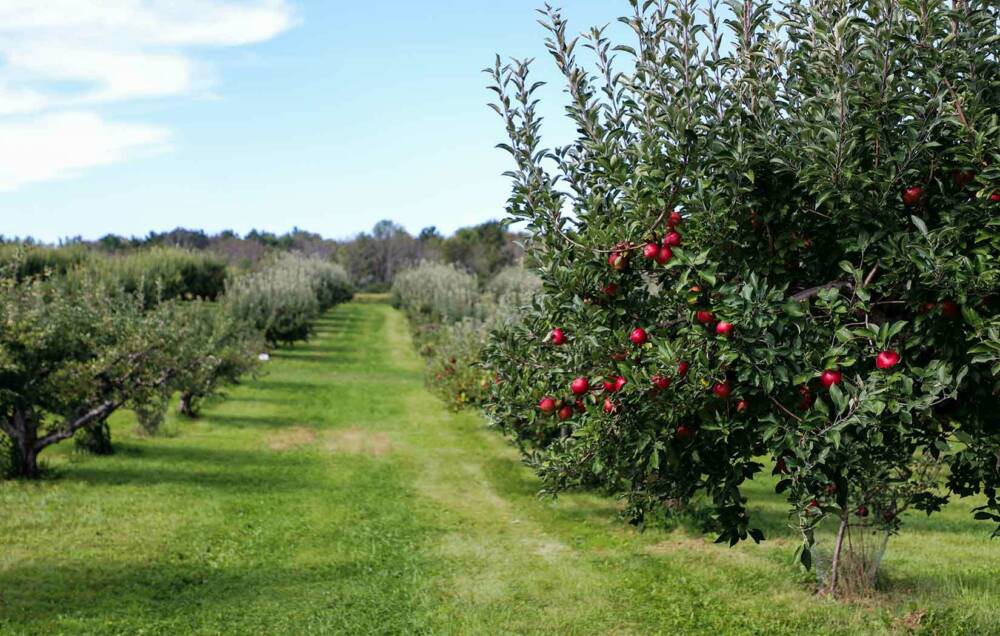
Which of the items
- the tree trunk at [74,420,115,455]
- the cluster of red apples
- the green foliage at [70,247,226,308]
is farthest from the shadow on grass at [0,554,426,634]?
the green foliage at [70,247,226,308]

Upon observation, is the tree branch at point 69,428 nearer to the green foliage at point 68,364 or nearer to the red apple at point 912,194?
the green foliage at point 68,364

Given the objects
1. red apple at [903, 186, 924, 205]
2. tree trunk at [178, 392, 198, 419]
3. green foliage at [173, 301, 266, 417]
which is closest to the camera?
red apple at [903, 186, 924, 205]

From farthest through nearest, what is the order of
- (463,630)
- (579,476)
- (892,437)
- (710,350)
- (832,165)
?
(463,630) → (579,476) → (892,437) → (710,350) → (832,165)

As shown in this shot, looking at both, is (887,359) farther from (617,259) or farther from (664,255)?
(617,259)

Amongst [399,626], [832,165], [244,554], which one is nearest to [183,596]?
[244,554]

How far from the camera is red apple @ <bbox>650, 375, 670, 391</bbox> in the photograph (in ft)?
16.3

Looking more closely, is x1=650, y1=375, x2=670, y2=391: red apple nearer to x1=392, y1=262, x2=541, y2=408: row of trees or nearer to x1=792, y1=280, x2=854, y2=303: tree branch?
x1=792, y1=280, x2=854, y2=303: tree branch

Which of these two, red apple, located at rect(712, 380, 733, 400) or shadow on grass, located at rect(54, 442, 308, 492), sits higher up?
red apple, located at rect(712, 380, 733, 400)

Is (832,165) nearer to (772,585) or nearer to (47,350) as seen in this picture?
(772,585)

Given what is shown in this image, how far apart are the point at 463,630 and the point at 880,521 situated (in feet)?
15.5

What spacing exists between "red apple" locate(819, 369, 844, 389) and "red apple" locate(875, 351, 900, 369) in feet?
0.65

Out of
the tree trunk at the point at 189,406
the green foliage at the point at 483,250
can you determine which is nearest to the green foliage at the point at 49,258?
the tree trunk at the point at 189,406

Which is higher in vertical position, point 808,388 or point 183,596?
point 808,388

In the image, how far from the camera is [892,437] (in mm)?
5660
